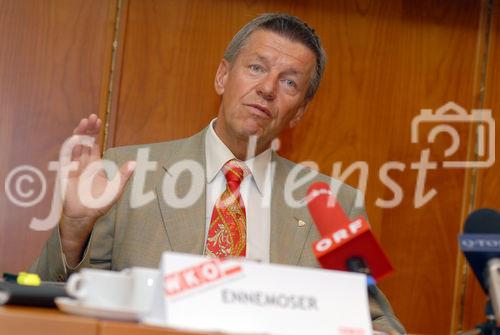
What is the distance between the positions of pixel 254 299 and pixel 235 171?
4.24 ft

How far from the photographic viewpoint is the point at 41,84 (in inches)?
110

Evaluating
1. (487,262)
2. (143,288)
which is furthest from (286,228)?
(143,288)

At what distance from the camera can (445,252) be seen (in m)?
3.09

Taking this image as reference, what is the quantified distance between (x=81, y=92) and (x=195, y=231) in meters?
0.79

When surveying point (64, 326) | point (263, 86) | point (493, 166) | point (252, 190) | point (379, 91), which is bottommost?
point (64, 326)

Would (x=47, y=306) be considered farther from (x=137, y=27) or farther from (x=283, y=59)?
(x=137, y=27)

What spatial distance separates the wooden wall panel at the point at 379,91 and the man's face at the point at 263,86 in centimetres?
33

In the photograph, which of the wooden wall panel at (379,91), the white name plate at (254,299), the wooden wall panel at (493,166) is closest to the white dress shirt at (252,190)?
the wooden wall panel at (379,91)

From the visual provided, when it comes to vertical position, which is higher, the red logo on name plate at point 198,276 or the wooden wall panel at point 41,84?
the wooden wall panel at point 41,84

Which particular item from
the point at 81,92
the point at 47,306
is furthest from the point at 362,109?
the point at 47,306

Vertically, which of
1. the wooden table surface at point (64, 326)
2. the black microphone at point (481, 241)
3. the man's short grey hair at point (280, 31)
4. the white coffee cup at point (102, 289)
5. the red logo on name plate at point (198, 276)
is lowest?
the wooden table surface at point (64, 326)

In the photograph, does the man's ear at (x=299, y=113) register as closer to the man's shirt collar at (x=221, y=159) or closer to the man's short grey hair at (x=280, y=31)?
the man's short grey hair at (x=280, y=31)

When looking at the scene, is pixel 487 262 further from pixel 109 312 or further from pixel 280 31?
pixel 280 31

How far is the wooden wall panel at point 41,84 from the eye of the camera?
2.77 m
